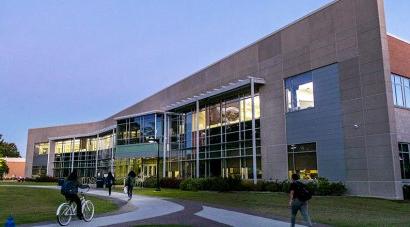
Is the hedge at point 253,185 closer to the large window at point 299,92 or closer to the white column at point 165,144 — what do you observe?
the large window at point 299,92

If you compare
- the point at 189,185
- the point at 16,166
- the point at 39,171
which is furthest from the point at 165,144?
the point at 16,166

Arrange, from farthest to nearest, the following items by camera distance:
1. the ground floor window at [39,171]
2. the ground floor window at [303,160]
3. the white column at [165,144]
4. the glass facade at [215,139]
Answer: the ground floor window at [39,171]
the white column at [165,144]
the glass facade at [215,139]
the ground floor window at [303,160]

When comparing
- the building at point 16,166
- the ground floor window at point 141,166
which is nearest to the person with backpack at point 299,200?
the ground floor window at point 141,166

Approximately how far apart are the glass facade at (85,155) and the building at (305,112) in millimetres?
19658

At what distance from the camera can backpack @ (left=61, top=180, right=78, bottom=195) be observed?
13790 millimetres

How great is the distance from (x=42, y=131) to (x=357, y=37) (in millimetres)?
76635

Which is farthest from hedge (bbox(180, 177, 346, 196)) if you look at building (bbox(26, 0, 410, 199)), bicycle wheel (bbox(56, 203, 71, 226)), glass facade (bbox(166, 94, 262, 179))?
bicycle wheel (bbox(56, 203, 71, 226))

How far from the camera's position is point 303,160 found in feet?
98.0

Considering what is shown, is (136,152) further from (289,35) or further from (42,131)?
(42,131)

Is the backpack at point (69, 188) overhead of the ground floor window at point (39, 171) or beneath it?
beneath

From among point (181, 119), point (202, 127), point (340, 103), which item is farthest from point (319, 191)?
point (181, 119)

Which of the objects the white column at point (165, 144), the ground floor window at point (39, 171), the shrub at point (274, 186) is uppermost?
the white column at point (165, 144)

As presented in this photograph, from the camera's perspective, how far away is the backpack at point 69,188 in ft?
45.2

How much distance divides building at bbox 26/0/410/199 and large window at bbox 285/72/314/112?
76 mm
